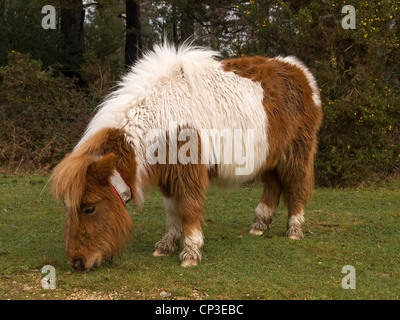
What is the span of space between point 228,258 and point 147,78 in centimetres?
211

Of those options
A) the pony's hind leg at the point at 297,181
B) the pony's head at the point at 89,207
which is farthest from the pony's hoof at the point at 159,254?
the pony's hind leg at the point at 297,181

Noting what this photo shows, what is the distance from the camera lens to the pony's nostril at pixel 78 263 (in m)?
4.39

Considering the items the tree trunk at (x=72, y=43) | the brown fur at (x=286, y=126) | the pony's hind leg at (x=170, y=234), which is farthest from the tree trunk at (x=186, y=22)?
the pony's hind leg at (x=170, y=234)

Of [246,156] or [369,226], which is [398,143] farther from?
[246,156]

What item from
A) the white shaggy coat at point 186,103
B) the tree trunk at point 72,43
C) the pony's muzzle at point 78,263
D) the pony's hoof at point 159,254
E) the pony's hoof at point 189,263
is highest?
the tree trunk at point 72,43

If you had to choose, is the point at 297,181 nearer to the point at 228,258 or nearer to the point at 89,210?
the point at 228,258

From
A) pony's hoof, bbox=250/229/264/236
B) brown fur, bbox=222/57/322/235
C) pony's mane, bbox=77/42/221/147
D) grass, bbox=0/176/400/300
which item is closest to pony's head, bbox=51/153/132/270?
grass, bbox=0/176/400/300

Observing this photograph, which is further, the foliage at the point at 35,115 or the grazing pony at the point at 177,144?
the foliage at the point at 35,115

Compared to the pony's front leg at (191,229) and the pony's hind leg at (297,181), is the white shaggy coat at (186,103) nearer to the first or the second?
the pony's front leg at (191,229)

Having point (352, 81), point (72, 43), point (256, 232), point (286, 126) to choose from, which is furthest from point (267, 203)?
point (72, 43)

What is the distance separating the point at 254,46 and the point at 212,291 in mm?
7799

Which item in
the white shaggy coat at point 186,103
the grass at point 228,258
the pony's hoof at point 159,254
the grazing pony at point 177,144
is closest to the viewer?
the grass at point 228,258

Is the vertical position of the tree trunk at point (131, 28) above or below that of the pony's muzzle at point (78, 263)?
above

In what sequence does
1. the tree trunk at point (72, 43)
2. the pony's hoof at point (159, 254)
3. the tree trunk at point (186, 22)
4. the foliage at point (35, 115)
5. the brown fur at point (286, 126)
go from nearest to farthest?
the pony's hoof at point (159, 254)
the brown fur at point (286, 126)
the foliage at point (35, 115)
the tree trunk at point (72, 43)
the tree trunk at point (186, 22)
